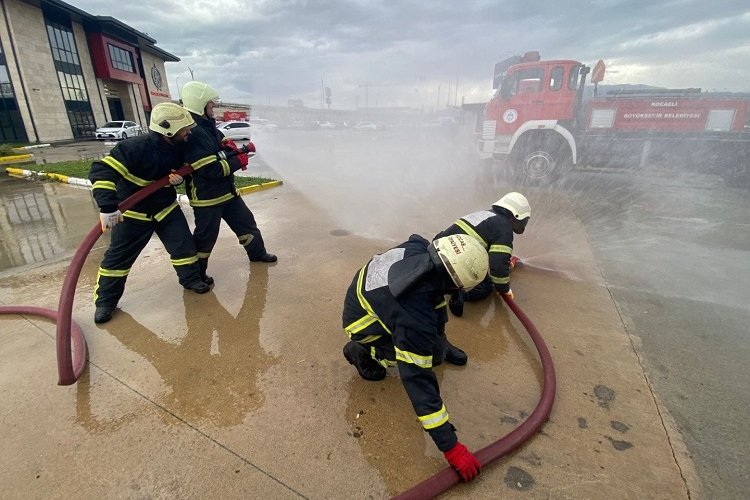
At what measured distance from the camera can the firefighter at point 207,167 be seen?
3.38 m

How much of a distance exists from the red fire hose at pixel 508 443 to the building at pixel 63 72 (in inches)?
1210

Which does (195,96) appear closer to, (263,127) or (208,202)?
(208,202)

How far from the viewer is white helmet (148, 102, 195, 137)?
9.79 feet

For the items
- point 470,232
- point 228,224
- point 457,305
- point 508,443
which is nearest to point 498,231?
point 470,232

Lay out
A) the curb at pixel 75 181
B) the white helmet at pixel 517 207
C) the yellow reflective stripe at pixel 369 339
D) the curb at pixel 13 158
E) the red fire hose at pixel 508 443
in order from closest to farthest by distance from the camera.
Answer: the red fire hose at pixel 508 443
the yellow reflective stripe at pixel 369 339
the white helmet at pixel 517 207
the curb at pixel 75 181
the curb at pixel 13 158

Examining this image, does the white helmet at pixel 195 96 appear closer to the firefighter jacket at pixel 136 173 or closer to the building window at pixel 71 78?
the firefighter jacket at pixel 136 173

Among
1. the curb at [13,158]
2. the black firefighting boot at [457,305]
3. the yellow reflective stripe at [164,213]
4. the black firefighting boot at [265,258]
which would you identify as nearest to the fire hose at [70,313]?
the yellow reflective stripe at [164,213]

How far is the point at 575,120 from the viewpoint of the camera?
8.56m

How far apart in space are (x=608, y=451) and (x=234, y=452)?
1.89 meters

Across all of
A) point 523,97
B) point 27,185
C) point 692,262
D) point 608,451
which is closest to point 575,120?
point 523,97

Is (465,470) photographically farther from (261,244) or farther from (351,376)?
(261,244)

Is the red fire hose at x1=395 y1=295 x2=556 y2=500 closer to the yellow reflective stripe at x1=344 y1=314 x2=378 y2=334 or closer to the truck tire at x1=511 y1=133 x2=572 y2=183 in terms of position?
the yellow reflective stripe at x1=344 y1=314 x2=378 y2=334

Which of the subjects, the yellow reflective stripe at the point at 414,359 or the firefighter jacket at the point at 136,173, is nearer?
the yellow reflective stripe at the point at 414,359

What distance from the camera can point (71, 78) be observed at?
86.3ft
